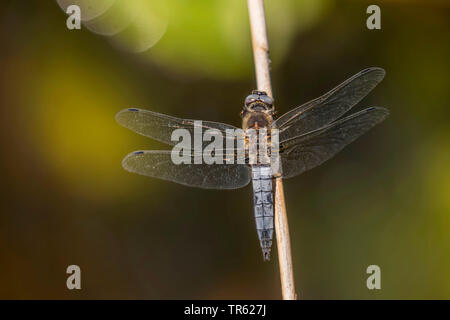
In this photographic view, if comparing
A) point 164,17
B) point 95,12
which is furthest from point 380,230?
point 95,12

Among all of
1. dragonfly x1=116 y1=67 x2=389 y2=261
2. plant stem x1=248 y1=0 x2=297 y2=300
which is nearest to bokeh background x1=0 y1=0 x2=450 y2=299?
plant stem x1=248 y1=0 x2=297 y2=300

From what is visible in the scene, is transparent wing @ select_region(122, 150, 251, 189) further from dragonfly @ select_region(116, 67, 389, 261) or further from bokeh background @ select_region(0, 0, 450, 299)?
bokeh background @ select_region(0, 0, 450, 299)

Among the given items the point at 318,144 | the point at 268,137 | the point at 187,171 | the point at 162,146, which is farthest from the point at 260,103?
the point at 162,146

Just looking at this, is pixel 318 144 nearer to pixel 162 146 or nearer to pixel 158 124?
pixel 158 124

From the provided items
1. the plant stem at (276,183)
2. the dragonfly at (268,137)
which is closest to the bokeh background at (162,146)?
the plant stem at (276,183)

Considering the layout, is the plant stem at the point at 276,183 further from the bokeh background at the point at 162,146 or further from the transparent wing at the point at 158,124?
the bokeh background at the point at 162,146
